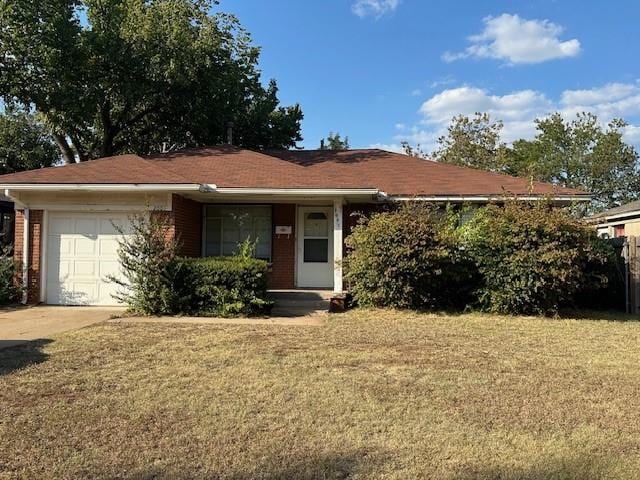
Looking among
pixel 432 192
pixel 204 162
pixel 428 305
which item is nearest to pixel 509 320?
pixel 428 305

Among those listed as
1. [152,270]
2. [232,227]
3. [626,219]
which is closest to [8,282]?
[152,270]

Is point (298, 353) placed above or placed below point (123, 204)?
below

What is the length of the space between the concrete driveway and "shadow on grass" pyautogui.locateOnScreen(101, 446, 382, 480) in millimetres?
5208

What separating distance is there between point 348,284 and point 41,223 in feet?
22.5

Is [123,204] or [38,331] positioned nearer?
[38,331]

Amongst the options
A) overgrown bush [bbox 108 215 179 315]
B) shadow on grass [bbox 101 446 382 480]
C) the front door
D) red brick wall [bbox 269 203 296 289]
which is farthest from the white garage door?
shadow on grass [bbox 101 446 382 480]

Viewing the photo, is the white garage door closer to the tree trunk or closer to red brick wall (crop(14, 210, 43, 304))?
red brick wall (crop(14, 210, 43, 304))

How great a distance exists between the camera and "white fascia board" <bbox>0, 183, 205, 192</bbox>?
39.1 feet

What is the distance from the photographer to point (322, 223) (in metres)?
15.0

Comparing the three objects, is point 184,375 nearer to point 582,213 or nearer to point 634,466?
point 634,466

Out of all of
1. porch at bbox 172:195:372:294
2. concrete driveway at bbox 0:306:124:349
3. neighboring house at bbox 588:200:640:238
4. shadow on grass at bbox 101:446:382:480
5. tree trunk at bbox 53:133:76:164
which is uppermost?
tree trunk at bbox 53:133:76:164

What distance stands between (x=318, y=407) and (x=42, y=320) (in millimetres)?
7164

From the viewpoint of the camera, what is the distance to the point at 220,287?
36.4ft

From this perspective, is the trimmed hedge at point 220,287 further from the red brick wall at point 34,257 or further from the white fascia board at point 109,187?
the red brick wall at point 34,257
